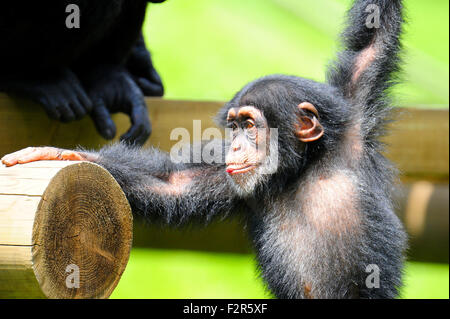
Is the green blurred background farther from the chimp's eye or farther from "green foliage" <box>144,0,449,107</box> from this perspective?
the chimp's eye

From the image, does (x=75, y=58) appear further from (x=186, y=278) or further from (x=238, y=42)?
(x=238, y=42)

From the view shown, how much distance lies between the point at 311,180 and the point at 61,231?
70.5 inches

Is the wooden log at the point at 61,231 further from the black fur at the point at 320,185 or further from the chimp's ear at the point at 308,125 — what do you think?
the chimp's ear at the point at 308,125

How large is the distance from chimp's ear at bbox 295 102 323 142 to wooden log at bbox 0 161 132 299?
1.37m

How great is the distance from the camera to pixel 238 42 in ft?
38.2

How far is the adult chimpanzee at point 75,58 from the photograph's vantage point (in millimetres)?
4438

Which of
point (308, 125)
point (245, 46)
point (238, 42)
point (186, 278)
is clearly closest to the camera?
point (308, 125)

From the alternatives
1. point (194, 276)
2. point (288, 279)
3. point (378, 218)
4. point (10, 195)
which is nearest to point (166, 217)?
point (288, 279)

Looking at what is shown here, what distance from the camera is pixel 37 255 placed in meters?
2.45

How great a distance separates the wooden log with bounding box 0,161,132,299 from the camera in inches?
96.3

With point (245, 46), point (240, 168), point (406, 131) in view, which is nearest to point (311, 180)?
point (240, 168)

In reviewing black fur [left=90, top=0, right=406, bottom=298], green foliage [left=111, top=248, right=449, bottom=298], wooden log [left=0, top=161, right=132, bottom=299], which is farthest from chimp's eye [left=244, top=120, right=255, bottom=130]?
green foliage [left=111, top=248, right=449, bottom=298]

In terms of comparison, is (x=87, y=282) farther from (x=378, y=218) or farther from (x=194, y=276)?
(x=194, y=276)

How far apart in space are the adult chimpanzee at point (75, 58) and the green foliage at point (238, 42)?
5.14 metres
